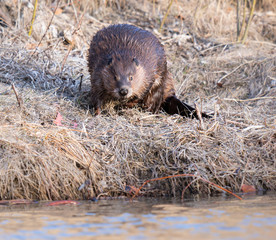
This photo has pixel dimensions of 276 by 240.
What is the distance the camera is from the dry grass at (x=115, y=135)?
4.06 metres

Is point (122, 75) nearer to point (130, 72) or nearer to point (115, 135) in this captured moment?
point (130, 72)

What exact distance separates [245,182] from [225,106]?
1.88 metres

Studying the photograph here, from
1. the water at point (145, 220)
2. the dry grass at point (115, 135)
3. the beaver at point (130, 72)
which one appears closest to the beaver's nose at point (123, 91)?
the beaver at point (130, 72)

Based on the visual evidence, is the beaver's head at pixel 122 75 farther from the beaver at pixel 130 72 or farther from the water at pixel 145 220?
the water at pixel 145 220

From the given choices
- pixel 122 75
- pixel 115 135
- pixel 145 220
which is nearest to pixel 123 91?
pixel 122 75

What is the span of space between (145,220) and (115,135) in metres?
1.71

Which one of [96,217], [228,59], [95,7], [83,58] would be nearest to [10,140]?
[96,217]

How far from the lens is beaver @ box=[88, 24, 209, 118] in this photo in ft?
17.7

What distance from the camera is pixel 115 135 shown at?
469 cm

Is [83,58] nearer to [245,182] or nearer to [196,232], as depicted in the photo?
[245,182]

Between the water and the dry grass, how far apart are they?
346 mm

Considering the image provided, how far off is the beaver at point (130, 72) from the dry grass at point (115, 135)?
0.19 meters

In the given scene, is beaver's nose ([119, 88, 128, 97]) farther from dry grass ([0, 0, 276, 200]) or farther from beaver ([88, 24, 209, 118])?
dry grass ([0, 0, 276, 200])

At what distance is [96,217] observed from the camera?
3.20 m
